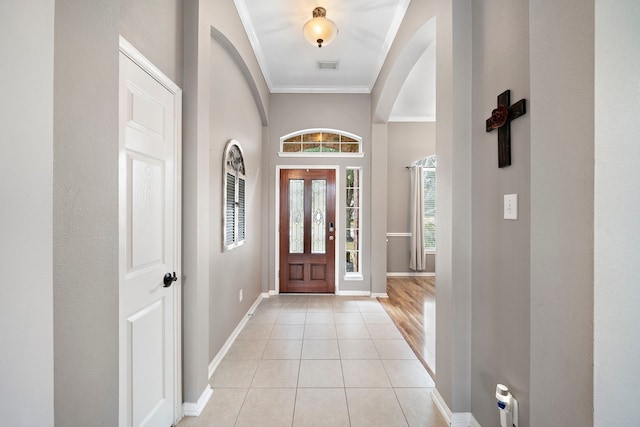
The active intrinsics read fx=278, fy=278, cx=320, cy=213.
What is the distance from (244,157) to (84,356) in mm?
2696

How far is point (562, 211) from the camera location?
0.97 m

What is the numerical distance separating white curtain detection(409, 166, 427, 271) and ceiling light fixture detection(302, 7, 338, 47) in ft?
12.6

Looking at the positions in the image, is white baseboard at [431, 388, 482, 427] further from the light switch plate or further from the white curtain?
the white curtain

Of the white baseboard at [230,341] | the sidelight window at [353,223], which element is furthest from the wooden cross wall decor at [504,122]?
the sidelight window at [353,223]

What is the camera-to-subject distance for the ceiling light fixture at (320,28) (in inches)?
103

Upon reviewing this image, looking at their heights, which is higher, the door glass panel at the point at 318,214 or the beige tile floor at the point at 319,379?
the door glass panel at the point at 318,214

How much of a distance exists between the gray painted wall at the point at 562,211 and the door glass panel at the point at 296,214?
365 cm

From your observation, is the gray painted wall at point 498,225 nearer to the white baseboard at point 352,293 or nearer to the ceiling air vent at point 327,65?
the ceiling air vent at point 327,65

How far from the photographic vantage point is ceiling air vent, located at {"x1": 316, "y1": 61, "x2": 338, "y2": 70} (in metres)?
3.73

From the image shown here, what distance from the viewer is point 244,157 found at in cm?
336

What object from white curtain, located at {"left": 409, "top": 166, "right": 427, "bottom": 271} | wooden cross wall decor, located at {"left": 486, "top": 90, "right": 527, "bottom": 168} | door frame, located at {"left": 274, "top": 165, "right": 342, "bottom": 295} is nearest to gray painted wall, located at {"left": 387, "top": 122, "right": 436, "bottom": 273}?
white curtain, located at {"left": 409, "top": 166, "right": 427, "bottom": 271}

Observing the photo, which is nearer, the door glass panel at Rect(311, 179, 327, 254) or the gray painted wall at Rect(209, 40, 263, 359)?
the gray painted wall at Rect(209, 40, 263, 359)

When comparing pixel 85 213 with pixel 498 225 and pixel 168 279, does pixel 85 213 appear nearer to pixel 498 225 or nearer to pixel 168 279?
pixel 168 279

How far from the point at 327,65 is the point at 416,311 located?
3.60 meters
